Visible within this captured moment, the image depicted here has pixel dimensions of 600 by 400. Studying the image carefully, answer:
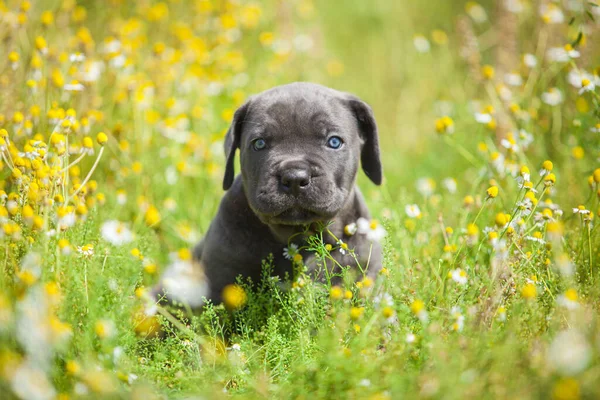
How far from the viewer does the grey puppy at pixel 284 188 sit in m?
2.89

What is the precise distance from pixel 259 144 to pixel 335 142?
41 centimetres

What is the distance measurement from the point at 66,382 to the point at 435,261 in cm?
196

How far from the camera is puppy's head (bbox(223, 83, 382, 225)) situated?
2871 mm

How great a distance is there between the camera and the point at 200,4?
18.2 ft

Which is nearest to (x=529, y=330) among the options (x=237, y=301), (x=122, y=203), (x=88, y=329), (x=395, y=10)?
(x=237, y=301)

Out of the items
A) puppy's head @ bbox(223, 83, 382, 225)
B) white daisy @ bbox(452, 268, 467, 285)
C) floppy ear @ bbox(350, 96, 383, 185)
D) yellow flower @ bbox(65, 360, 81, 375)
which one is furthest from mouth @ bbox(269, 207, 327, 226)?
yellow flower @ bbox(65, 360, 81, 375)

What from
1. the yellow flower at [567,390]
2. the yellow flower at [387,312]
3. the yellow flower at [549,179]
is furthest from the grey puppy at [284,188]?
the yellow flower at [567,390]

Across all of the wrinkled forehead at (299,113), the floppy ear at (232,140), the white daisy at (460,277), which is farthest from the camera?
the floppy ear at (232,140)

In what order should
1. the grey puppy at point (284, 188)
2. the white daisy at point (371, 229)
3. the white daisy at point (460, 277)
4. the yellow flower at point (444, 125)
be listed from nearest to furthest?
the white daisy at point (460, 277)
the white daisy at point (371, 229)
the grey puppy at point (284, 188)
the yellow flower at point (444, 125)

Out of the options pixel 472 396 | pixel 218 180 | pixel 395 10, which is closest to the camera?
pixel 472 396

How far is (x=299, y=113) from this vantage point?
3072 mm

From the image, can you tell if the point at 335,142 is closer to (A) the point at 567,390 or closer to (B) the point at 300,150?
(B) the point at 300,150

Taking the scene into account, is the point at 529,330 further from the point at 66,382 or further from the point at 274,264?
the point at 66,382

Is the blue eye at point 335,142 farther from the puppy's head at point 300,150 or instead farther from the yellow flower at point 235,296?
the yellow flower at point 235,296
